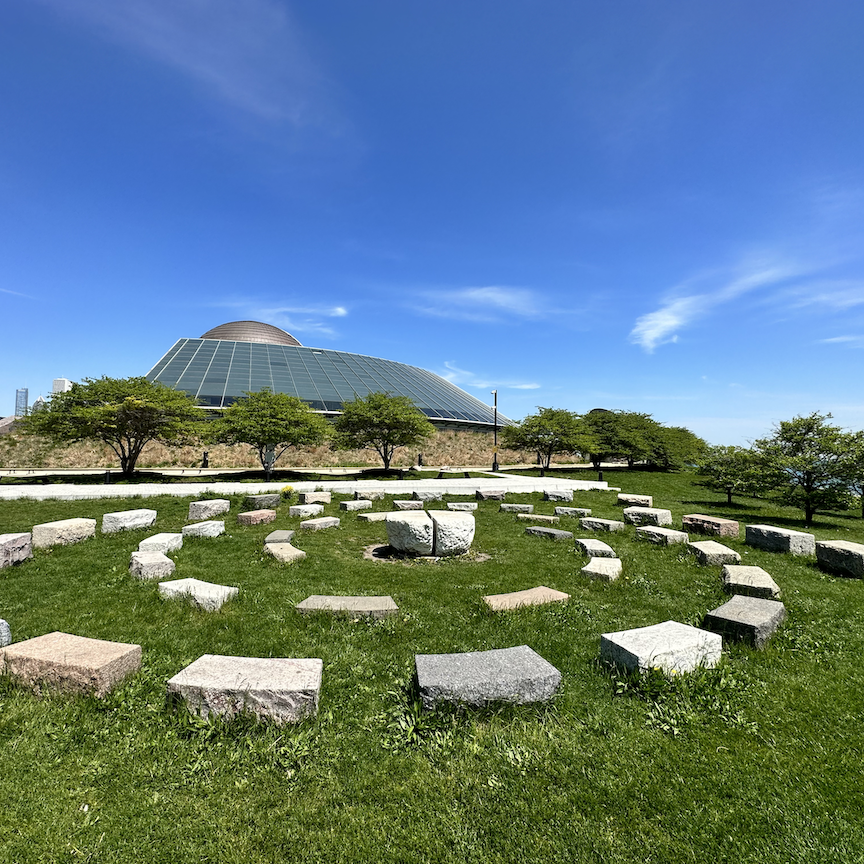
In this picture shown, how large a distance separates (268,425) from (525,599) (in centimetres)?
2115

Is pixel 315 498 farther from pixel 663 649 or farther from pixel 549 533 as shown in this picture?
pixel 663 649

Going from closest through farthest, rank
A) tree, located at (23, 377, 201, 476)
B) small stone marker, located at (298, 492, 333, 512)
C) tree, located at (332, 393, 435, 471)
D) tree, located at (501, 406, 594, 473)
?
small stone marker, located at (298, 492, 333, 512)
tree, located at (23, 377, 201, 476)
tree, located at (332, 393, 435, 471)
tree, located at (501, 406, 594, 473)

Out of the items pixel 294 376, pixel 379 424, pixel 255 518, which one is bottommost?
pixel 255 518

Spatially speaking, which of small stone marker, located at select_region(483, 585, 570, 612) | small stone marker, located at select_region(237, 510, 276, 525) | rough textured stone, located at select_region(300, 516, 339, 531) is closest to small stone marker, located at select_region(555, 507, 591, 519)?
rough textured stone, located at select_region(300, 516, 339, 531)

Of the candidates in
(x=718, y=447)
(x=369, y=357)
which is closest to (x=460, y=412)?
(x=369, y=357)

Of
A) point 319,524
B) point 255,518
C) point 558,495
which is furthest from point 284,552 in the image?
point 558,495

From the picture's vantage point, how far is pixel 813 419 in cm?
1683

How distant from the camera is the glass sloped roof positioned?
4328 centimetres

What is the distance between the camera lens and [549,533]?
10.7 meters

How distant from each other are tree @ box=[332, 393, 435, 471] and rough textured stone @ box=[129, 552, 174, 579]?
65.4 feet

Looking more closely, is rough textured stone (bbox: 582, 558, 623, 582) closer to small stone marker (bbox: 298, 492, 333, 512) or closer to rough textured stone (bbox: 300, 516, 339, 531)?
rough textured stone (bbox: 300, 516, 339, 531)

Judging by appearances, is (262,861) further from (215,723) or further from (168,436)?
(168,436)

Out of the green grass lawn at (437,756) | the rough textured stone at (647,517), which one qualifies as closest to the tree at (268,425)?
the rough textured stone at (647,517)

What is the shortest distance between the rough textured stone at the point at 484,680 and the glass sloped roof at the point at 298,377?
35.2 m
